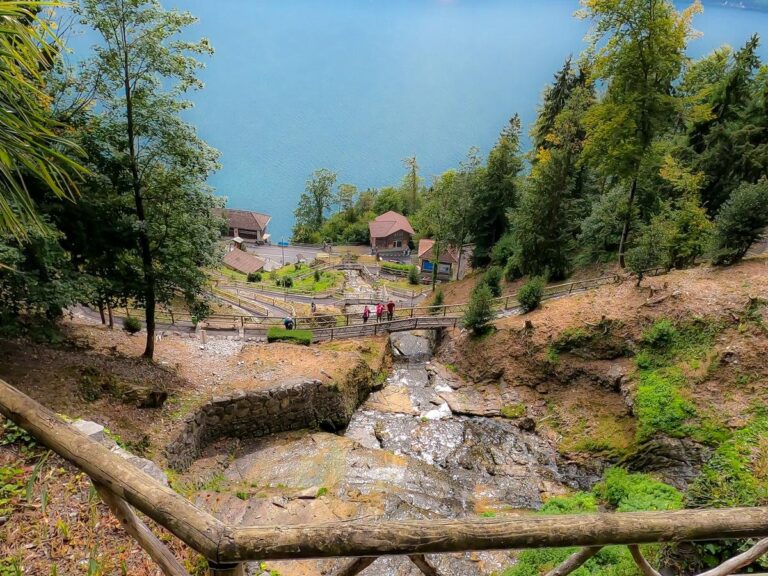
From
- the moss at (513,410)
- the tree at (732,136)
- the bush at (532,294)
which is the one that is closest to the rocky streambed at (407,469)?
the moss at (513,410)

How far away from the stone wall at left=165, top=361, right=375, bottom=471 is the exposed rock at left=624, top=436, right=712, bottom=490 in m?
9.28

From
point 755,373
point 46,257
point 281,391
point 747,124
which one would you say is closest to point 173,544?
point 46,257

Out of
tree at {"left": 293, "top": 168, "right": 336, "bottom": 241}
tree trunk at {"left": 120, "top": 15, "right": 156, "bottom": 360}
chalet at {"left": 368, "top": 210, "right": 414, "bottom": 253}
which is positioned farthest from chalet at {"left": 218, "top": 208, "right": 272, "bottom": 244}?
tree trunk at {"left": 120, "top": 15, "right": 156, "bottom": 360}

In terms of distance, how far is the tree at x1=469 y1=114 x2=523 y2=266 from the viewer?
97.6ft

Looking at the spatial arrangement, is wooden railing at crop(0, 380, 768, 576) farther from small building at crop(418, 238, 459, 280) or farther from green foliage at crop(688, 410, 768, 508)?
small building at crop(418, 238, 459, 280)

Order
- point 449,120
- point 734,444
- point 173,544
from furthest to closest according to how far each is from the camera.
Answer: point 449,120
point 734,444
point 173,544

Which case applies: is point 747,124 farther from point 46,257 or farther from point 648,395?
point 46,257

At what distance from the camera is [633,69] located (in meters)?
16.7

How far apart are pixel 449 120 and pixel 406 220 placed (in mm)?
80512

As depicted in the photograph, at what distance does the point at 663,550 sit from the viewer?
19.6 ft

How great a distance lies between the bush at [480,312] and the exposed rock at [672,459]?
24.8 ft

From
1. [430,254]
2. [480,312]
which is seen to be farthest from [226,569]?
[430,254]

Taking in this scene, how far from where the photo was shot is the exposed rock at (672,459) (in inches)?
434

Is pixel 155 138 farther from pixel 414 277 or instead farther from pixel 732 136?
pixel 414 277
